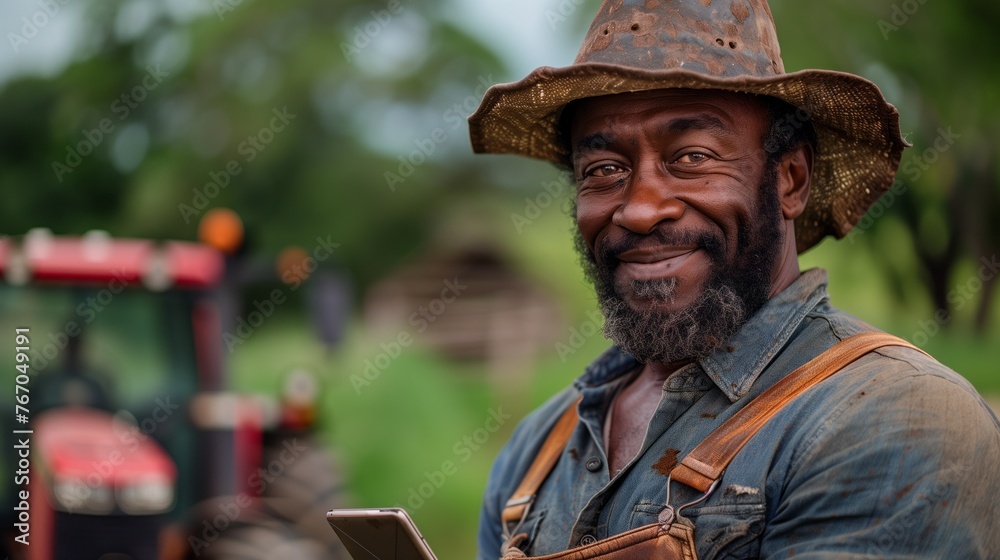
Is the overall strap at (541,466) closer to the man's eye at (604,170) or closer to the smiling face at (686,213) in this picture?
the smiling face at (686,213)

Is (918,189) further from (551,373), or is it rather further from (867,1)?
(551,373)

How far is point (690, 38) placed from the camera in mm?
2230

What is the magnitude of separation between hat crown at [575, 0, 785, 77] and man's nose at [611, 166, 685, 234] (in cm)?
23

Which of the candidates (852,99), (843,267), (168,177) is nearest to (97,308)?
(852,99)

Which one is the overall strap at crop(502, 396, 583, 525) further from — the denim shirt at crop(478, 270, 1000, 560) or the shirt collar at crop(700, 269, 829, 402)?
the shirt collar at crop(700, 269, 829, 402)

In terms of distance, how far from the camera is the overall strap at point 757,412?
6.59ft

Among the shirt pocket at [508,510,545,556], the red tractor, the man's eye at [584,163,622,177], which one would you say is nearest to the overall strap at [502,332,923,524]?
the shirt pocket at [508,510,545,556]

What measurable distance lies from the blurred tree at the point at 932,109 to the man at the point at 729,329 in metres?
5.90

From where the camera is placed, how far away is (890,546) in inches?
69.8

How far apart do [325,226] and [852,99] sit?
739 inches

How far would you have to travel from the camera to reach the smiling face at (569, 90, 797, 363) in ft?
7.41

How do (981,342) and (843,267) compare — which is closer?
(981,342)

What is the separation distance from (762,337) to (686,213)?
31 cm

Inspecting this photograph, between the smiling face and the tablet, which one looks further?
the smiling face
